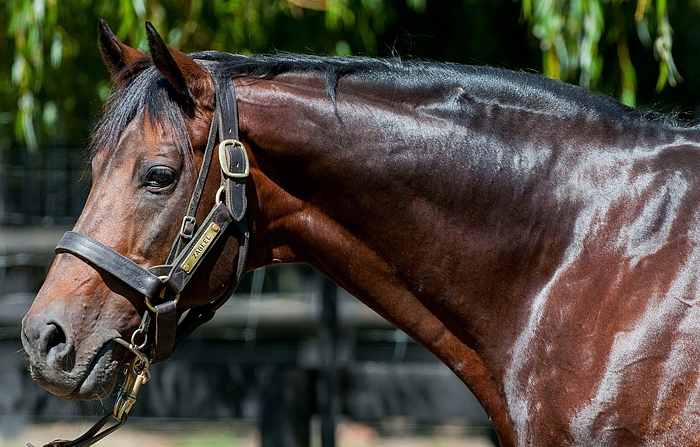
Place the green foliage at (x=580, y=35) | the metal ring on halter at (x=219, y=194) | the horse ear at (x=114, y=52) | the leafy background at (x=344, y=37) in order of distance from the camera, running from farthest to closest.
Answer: the leafy background at (x=344, y=37) → the green foliage at (x=580, y=35) → the horse ear at (x=114, y=52) → the metal ring on halter at (x=219, y=194)

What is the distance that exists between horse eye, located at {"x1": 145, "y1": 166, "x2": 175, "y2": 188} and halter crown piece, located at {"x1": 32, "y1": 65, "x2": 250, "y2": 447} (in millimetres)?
67

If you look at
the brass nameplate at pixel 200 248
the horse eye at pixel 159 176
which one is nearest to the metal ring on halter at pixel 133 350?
the brass nameplate at pixel 200 248

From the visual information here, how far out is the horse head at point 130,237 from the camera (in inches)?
73.0

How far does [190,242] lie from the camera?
189 cm

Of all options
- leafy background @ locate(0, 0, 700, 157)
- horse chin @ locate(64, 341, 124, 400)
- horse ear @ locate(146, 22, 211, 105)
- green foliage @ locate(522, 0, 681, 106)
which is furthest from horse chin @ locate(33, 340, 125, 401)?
green foliage @ locate(522, 0, 681, 106)

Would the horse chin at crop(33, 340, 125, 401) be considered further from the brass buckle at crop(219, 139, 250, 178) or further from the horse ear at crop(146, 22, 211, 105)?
the horse ear at crop(146, 22, 211, 105)

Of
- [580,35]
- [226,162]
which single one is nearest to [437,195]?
[226,162]

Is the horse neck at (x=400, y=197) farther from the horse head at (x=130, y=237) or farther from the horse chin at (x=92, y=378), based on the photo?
the horse chin at (x=92, y=378)

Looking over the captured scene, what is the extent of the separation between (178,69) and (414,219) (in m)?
0.67

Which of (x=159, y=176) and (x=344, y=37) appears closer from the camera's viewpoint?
(x=159, y=176)

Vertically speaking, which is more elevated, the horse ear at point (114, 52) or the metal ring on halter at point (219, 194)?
the horse ear at point (114, 52)

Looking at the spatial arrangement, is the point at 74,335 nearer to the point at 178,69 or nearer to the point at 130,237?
the point at 130,237

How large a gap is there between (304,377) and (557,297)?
2.41 m

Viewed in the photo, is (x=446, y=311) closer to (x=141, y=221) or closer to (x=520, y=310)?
(x=520, y=310)
